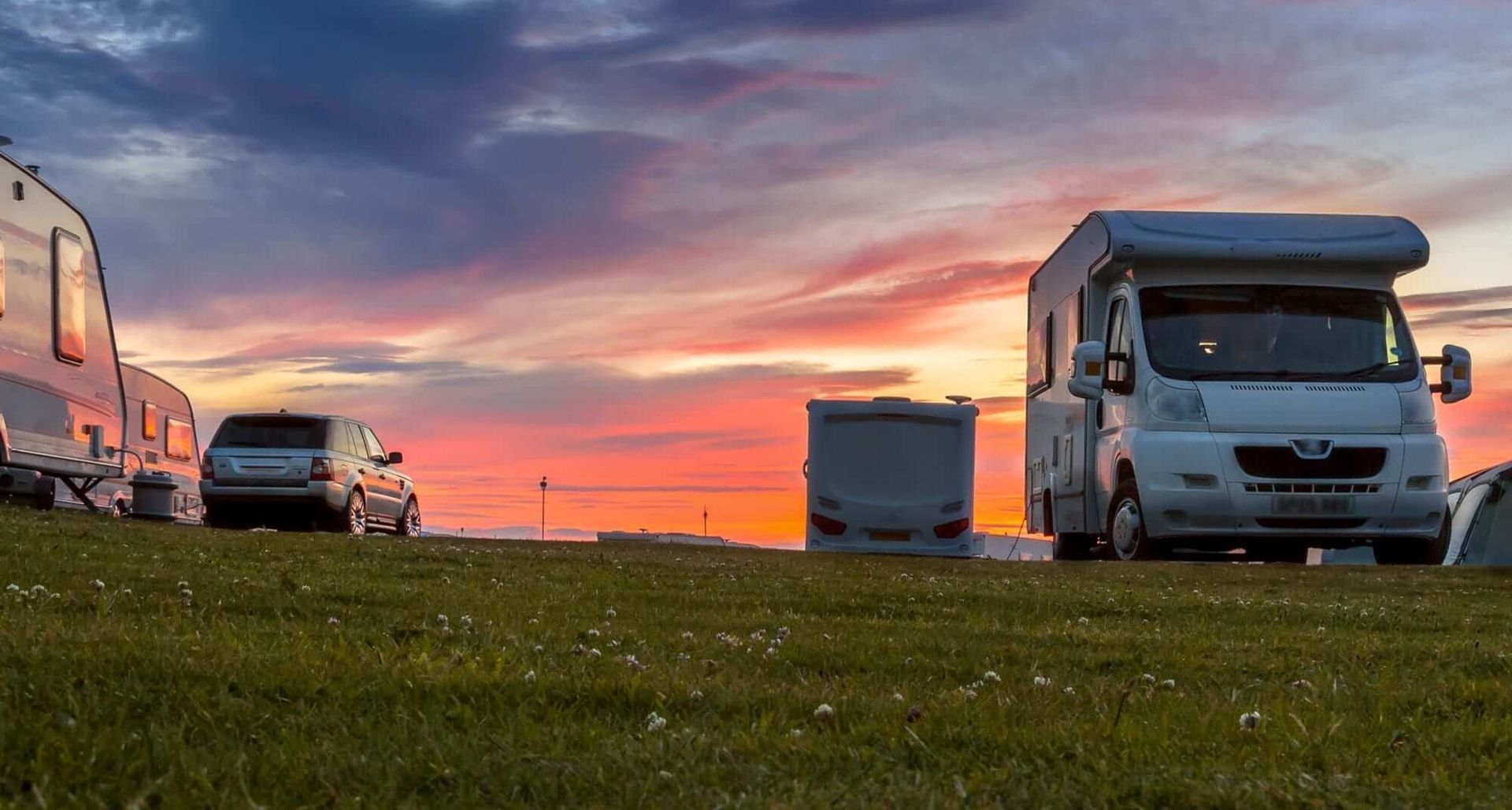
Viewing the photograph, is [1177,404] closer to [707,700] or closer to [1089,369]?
[1089,369]

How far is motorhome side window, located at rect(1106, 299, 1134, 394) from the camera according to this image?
1758 centimetres

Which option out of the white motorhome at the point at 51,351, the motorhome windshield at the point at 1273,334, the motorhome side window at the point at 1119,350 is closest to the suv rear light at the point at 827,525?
the motorhome side window at the point at 1119,350

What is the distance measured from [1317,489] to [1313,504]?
0.67 feet

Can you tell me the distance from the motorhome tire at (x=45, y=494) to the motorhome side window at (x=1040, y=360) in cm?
1504

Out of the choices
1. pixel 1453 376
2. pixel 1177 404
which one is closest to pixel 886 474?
pixel 1177 404

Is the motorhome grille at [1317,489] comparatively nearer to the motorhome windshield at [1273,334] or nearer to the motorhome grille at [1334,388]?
the motorhome grille at [1334,388]

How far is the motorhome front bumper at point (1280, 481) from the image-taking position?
16.9 metres

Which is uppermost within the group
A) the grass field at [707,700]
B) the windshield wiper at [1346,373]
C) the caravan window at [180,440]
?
the windshield wiper at [1346,373]

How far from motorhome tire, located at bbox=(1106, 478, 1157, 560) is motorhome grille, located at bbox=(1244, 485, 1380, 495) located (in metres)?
1.39

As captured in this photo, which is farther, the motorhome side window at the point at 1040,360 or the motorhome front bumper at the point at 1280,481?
the motorhome side window at the point at 1040,360

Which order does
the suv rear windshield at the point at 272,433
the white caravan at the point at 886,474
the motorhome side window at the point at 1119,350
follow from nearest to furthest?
1. the motorhome side window at the point at 1119,350
2. the white caravan at the point at 886,474
3. the suv rear windshield at the point at 272,433

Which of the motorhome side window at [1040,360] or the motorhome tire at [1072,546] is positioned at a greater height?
the motorhome side window at [1040,360]

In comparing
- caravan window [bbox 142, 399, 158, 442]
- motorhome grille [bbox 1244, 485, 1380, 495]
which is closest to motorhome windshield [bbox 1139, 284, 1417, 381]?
motorhome grille [bbox 1244, 485, 1380, 495]

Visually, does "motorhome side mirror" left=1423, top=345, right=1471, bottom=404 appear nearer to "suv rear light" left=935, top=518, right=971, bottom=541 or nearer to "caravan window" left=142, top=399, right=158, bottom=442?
"suv rear light" left=935, top=518, right=971, bottom=541
